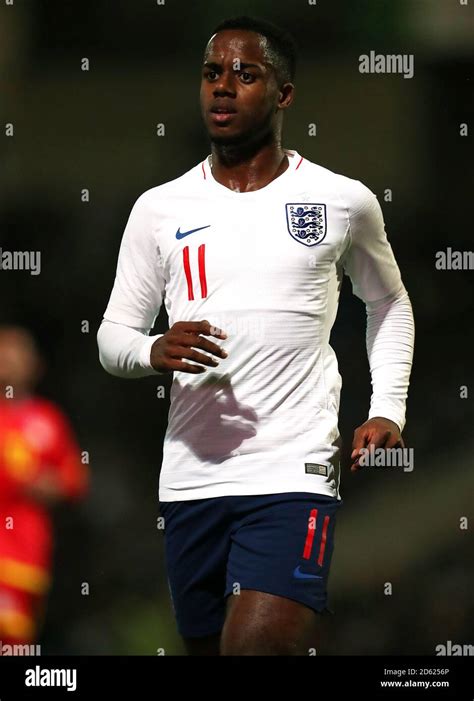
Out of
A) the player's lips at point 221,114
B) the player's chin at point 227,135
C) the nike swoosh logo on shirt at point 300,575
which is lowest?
the nike swoosh logo on shirt at point 300,575

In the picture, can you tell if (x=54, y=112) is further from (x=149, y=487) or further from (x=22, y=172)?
(x=149, y=487)

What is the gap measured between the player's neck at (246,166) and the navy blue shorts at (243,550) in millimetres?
940

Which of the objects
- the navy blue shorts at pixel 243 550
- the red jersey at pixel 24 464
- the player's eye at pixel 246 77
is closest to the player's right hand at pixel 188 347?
the navy blue shorts at pixel 243 550

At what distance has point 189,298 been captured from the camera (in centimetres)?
376

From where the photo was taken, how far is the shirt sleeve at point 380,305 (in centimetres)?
384

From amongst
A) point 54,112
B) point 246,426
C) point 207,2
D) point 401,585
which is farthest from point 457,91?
point 246,426

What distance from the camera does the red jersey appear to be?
525 cm

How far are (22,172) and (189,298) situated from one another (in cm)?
192

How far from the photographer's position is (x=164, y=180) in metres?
5.48

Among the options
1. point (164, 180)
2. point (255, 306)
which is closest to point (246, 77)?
point (255, 306)

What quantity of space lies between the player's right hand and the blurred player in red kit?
186 cm

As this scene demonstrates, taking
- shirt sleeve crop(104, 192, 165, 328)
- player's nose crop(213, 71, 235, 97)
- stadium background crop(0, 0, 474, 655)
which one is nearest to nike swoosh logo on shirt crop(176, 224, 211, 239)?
shirt sleeve crop(104, 192, 165, 328)

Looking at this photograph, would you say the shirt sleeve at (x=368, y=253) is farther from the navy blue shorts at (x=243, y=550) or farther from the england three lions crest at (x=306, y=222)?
the navy blue shorts at (x=243, y=550)

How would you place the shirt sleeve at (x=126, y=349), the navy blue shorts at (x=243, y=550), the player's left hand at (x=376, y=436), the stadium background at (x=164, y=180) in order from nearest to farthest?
the navy blue shorts at (x=243, y=550) → the player's left hand at (x=376, y=436) → the shirt sleeve at (x=126, y=349) → the stadium background at (x=164, y=180)
